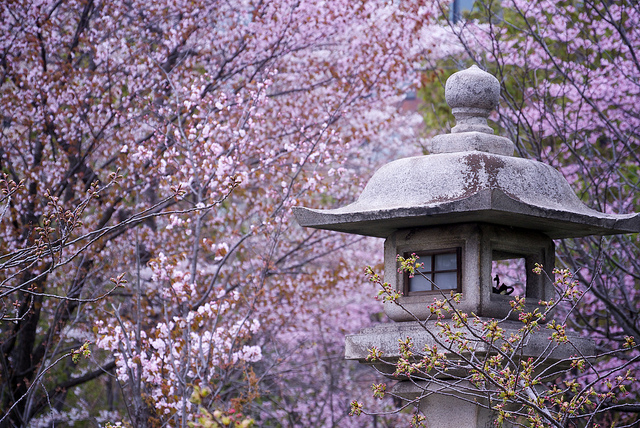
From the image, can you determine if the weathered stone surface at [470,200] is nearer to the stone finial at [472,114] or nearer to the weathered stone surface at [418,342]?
the stone finial at [472,114]

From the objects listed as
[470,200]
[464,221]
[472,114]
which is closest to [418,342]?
[464,221]

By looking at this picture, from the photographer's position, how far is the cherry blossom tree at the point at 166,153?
6246 millimetres

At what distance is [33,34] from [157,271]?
10.7 feet

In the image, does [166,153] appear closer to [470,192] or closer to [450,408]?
[470,192]

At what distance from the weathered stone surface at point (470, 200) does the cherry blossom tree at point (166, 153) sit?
6.03ft

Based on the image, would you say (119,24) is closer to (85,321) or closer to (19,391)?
(85,321)

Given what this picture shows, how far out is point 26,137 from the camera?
784 cm

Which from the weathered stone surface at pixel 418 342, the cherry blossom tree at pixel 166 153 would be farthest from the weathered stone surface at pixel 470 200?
the cherry blossom tree at pixel 166 153

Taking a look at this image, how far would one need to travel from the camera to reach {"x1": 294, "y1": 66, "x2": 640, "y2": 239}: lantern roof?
3.58 m

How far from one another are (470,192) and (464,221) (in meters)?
0.27

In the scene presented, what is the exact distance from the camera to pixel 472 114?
4176 millimetres

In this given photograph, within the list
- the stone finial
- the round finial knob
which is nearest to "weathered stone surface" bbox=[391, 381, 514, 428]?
the stone finial

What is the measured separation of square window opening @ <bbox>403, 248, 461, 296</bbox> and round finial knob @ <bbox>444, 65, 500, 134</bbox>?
2.51 feet

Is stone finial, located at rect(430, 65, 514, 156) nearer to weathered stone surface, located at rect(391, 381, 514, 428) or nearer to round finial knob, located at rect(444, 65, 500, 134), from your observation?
round finial knob, located at rect(444, 65, 500, 134)
